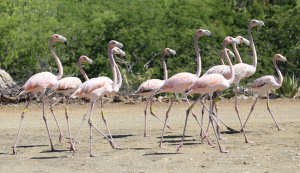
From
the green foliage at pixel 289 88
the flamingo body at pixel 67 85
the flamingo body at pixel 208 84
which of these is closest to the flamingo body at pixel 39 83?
the flamingo body at pixel 67 85

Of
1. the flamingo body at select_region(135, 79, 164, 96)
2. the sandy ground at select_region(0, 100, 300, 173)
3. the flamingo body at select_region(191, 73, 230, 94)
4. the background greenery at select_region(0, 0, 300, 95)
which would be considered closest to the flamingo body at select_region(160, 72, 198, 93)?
the flamingo body at select_region(191, 73, 230, 94)

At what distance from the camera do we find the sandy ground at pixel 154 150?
985 cm

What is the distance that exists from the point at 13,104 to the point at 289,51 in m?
10.3

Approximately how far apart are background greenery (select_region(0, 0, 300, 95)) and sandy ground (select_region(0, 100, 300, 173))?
5846mm

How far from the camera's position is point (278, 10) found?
24625mm

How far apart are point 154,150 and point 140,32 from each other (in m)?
12.6

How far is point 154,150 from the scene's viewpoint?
1166cm

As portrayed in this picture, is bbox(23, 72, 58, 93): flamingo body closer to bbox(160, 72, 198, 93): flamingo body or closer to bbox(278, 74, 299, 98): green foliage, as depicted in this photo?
bbox(160, 72, 198, 93): flamingo body

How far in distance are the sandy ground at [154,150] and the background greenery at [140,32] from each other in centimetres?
585

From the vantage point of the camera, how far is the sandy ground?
985 centimetres

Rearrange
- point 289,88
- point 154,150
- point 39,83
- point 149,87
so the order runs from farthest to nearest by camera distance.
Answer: point 289,88
point 149,87
point 39,83
point 154,150

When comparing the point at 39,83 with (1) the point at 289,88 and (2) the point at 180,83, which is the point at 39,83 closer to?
(2) the point at 180,83

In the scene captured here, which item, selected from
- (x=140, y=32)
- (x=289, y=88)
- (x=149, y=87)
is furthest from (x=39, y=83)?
(x=289, y=88)

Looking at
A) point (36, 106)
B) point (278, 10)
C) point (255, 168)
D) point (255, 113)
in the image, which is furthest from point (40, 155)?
point (278, 10)
